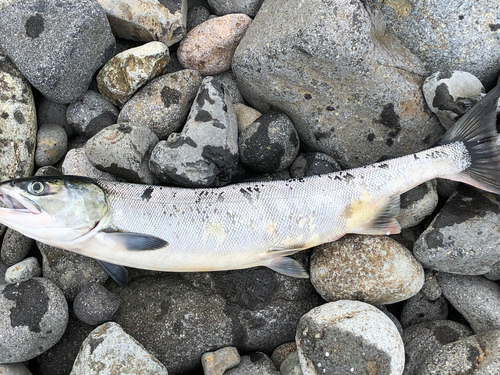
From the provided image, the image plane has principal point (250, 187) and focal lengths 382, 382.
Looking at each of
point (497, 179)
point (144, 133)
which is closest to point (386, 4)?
point (497, 179)

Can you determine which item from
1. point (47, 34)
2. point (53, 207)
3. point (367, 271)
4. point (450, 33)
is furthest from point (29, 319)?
point (450, 33)

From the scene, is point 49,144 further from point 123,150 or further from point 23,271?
point 23,271

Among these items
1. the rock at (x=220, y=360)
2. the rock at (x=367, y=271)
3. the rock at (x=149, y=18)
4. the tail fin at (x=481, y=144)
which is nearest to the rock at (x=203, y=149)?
the rock at (x=149, y=18)

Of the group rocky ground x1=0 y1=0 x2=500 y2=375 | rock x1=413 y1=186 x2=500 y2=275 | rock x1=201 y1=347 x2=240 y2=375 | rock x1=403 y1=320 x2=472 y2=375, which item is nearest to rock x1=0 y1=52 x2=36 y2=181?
rocky ground x1=0 y1=0 x2=500 y2=375

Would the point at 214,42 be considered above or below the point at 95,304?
above

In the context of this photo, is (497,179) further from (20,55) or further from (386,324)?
(20,55)

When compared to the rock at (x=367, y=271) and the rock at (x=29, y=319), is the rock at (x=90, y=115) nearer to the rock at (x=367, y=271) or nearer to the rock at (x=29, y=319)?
the rock at (x=29, y=319)
